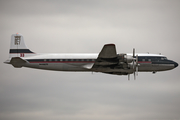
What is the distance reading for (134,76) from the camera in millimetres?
53156

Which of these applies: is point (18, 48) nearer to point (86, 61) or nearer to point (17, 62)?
point (17, 62)

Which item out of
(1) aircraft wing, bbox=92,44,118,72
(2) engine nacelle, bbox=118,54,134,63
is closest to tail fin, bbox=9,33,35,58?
(1) aircraft wing, bbox=92,44,118,72

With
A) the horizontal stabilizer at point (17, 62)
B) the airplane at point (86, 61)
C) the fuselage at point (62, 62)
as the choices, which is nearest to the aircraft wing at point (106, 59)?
the airplane at point (86, 61)

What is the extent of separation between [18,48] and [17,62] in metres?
3.03

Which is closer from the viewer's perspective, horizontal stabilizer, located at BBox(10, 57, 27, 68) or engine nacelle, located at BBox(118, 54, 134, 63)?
engine nacelle, located at BBox(118, 54, 134, 63)

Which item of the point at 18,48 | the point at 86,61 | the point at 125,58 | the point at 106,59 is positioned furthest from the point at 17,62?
the point at 125,58

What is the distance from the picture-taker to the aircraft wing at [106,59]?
4915 cm

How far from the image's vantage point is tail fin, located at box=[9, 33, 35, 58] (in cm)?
5472

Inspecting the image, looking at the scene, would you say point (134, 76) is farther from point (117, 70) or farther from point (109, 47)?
point (109, 47)

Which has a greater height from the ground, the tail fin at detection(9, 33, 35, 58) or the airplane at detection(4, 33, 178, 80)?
the tail fin at detection(9, 33, 35, 58)

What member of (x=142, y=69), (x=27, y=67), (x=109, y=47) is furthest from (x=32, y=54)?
(x=142, y=69)

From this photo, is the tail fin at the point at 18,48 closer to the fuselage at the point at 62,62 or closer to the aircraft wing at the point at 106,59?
the fuselage at the point at 62,62

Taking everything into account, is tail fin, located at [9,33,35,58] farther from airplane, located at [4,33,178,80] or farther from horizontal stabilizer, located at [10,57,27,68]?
horizontal stabilizer, located at [10,57,27,68]

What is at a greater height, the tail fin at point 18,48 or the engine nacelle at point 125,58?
the tail fin at point 18,48
